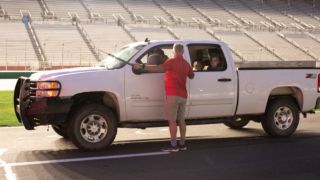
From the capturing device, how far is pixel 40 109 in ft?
27.1

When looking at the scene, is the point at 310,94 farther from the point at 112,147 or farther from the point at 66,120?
the point at 66,120

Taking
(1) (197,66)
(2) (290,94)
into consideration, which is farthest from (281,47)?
(1) (197,66)

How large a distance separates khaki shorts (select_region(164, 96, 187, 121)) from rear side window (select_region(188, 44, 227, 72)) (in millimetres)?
1027

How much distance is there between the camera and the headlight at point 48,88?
8305 millimetres

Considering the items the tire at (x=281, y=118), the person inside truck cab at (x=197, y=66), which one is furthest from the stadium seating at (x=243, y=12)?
the person inside truck cab at (x=197, y=66)

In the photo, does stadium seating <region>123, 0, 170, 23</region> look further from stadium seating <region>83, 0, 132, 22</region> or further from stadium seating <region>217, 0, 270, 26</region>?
stadium seating <region>217, 0, 270, 26</region>

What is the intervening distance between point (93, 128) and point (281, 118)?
12.7 ft

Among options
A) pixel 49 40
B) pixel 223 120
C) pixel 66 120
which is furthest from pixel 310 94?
pixel 49 40

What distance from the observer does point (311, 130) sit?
11523mm

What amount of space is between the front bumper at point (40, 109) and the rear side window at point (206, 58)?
2.43m

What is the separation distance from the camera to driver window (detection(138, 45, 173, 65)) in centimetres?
901

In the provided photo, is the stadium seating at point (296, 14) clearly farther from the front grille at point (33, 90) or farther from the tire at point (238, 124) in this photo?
the front grille at point (33, 90)

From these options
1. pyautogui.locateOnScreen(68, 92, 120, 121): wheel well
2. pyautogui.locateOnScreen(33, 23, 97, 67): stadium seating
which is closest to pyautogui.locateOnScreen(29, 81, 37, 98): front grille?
pyautogui.locateOnScreen(68, 92, 120, 121): wheel well

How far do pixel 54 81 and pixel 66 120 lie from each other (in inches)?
26.5
